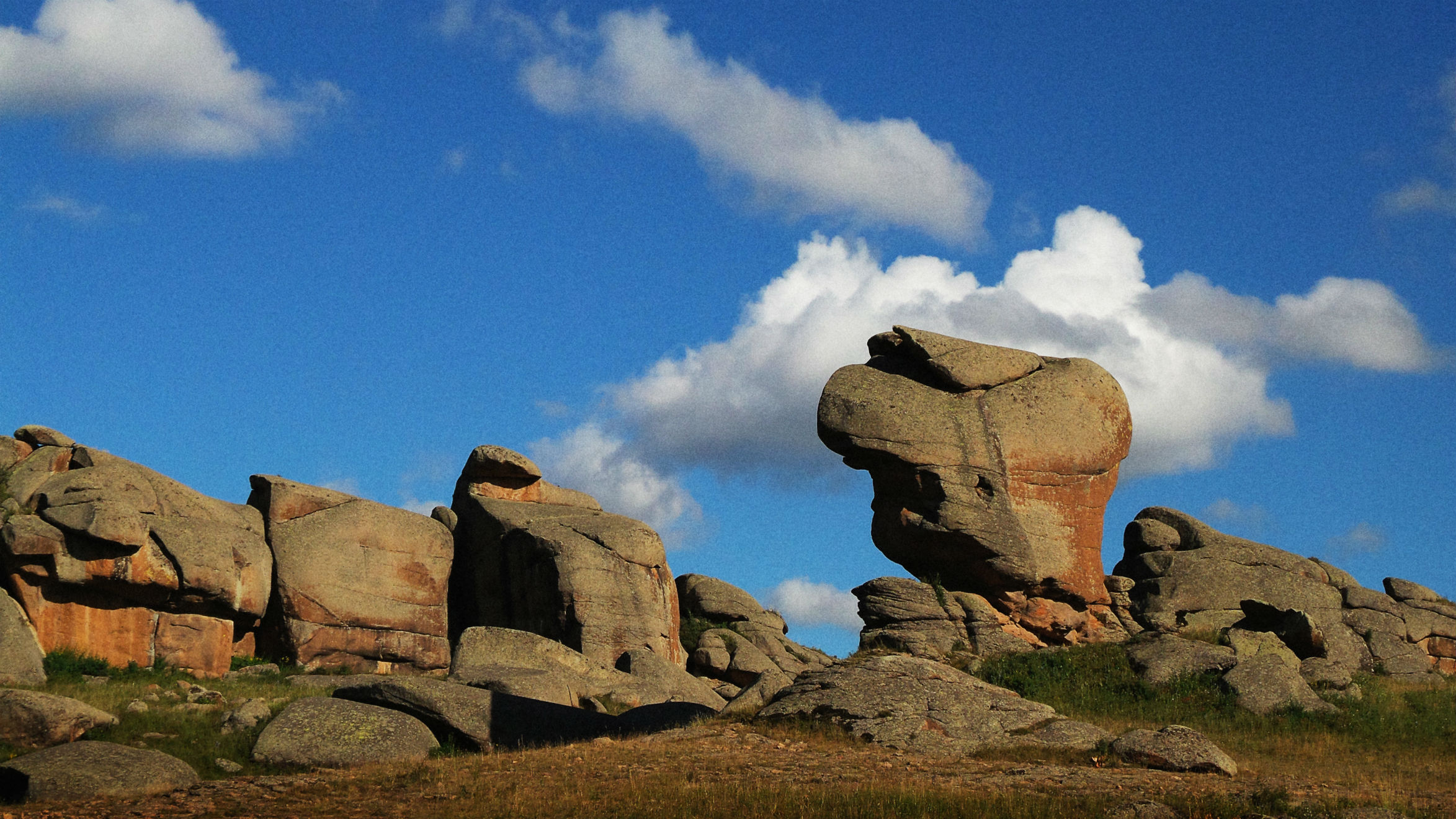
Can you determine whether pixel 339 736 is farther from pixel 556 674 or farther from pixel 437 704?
pixel 556 674

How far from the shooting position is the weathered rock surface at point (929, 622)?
1398 inches

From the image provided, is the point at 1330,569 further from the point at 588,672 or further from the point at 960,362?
the point at 588,672

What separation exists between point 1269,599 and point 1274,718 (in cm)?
1185

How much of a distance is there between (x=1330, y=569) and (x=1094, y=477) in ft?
30.8

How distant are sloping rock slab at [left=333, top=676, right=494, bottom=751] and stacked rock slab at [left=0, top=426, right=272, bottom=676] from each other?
397 inches

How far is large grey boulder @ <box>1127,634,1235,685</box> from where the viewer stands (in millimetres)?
31875

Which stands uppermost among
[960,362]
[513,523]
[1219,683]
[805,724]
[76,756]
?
[960,362]

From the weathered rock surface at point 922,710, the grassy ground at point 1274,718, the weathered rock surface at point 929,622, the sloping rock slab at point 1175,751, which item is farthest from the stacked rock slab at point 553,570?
the sloping rock slab at point 1175,751

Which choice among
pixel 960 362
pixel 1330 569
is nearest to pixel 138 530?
pixel 960 362

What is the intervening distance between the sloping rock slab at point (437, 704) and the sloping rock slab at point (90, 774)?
421cm

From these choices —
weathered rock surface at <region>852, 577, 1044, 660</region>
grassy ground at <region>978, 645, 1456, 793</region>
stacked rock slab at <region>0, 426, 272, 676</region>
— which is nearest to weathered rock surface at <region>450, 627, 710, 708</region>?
weathered rock surface at <region>852, 577, 1044, 660</region>

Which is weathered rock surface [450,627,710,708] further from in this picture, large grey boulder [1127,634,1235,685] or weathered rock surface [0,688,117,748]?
large grey boulder [1127,634,1235,685]

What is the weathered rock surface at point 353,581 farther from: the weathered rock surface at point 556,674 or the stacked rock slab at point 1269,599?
the stacked rock slab at point 1269,599

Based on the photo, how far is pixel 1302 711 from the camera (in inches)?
1177
